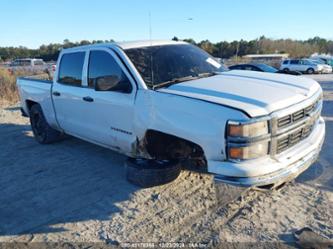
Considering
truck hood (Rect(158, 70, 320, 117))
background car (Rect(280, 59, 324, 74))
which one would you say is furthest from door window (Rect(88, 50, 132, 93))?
background car (Rect(280, 59, 324, 74))

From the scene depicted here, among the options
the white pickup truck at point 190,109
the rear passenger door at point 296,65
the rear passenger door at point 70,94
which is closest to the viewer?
the white pickup truck at point 190,109

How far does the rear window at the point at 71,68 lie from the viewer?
5295 mm

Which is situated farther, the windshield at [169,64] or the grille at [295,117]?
the windshield at [169,64]

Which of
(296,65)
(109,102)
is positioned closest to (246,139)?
(109,102)

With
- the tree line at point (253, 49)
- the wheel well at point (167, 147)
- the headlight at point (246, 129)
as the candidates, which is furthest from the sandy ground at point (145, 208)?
the tree line at point (253, 49)

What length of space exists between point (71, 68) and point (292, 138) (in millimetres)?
3635

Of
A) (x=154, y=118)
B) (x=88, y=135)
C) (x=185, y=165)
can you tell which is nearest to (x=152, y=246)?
(x=154, y=118)

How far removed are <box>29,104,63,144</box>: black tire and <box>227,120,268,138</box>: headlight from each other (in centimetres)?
461

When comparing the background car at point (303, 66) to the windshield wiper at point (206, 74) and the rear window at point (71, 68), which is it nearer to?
the rear window at point (71, 68)

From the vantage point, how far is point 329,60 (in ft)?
145

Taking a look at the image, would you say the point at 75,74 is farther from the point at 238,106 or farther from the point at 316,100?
the point at 316,100

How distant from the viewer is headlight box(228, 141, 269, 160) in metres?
3.21

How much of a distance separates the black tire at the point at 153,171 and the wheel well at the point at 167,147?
4.0 inches

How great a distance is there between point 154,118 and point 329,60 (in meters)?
46.2
